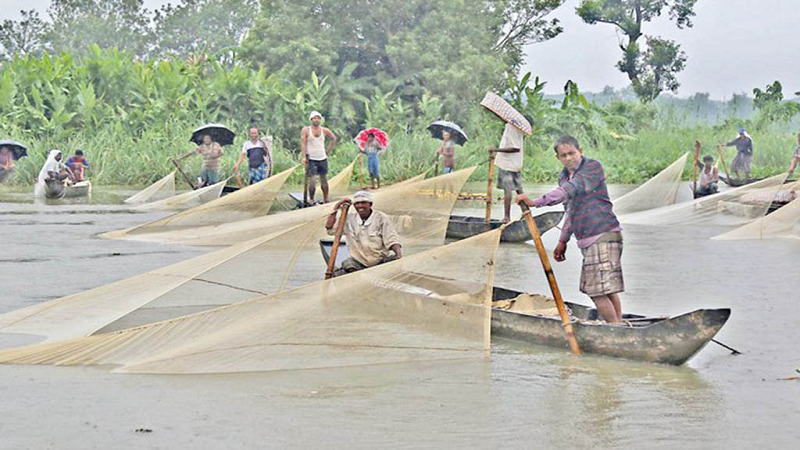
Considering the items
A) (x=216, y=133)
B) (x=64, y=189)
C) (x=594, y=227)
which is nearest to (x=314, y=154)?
(x=216, y=133)

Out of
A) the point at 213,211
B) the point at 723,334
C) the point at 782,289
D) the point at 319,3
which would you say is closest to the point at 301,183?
the point at 319,3

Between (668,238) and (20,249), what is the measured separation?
7779 mm

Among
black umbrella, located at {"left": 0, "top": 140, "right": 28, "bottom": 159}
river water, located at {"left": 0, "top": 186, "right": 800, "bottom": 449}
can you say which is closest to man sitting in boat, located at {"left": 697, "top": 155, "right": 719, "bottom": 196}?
river water, located at {"left": 0, "top": 186, "right": 800, "bottom": 449}

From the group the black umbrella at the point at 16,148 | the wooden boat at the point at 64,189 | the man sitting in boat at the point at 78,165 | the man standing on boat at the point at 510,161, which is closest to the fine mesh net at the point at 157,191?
the wooden boat at the point at 64,189

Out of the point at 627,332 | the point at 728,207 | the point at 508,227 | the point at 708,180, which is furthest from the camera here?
the point at 708,180

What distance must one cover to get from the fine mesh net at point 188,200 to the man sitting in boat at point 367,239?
8.21 m

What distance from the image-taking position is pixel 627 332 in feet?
23.4

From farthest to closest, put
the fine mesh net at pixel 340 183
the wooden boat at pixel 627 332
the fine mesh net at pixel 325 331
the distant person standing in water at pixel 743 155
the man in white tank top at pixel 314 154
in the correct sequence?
the distant person standing in water at pixel 743 155, the fine mesh net at pixel 340 183, the man in white tank top at pixel 314 154, the fine mesh net at pixel 325 331, the wooden boat at pixel 627 332

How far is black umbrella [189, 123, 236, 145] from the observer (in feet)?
68.1

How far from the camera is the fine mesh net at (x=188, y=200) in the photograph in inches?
679

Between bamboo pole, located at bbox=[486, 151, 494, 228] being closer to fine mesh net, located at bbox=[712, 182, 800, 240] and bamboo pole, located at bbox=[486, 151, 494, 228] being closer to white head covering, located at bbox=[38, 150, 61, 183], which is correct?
fine mesh net, located at bbox=[712, 182, 800, 240]

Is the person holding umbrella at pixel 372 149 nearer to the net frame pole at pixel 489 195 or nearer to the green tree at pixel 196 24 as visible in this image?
the net frame pole at pixel 489 195

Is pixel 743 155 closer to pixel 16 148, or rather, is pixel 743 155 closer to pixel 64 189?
pixel 64 189

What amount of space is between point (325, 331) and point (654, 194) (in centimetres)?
1035
